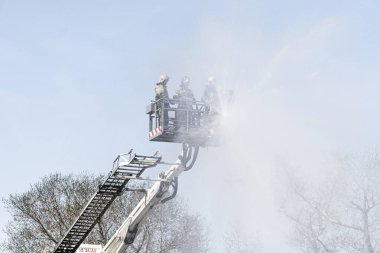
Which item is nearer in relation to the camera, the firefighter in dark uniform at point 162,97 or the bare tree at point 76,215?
the firefighter in dark uniform at point 162,97

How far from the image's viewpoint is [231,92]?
17469mm

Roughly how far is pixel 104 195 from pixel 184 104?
379 cm

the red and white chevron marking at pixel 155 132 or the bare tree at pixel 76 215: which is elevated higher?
the bare tree at pixel 76 215

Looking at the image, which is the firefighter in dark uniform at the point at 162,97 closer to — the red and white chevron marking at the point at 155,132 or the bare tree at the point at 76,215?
the red and white chevron marking at the point at 155,132

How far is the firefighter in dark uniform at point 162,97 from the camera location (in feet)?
54.8

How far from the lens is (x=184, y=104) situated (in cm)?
1694

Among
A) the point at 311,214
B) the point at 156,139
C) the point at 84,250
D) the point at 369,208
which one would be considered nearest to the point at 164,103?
the point at 156,139

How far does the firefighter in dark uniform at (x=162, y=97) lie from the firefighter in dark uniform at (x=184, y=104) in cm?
31

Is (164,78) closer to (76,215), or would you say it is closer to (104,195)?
(104,195)

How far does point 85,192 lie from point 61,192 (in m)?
1.96

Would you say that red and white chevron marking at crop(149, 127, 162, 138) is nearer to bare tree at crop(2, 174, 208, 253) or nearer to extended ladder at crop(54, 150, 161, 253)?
extended ladder at crop(54, 150, 161, 253)

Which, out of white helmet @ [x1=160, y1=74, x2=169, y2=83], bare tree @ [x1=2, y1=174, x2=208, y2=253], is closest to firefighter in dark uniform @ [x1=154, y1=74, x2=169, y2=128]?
white helmet @ [x1=160, y1=74, x2=169, y2=83]

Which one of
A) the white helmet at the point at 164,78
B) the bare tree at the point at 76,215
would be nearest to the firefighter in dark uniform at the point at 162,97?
the white helmet at the point at 164,78

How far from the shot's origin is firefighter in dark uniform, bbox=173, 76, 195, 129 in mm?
16594
